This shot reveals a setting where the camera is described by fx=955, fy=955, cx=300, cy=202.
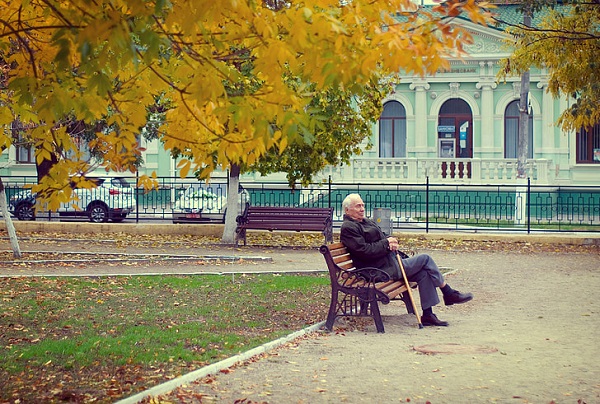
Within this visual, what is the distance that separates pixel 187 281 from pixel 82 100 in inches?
284

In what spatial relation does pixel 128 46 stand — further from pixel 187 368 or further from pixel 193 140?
pixel 187 368

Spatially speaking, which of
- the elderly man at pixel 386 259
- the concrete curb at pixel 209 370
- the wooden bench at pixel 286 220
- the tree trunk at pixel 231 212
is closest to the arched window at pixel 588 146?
the wooden bench at pixel 286 220

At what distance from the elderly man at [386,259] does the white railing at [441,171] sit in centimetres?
2433

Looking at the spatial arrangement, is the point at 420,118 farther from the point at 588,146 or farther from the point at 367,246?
the point at 367,246

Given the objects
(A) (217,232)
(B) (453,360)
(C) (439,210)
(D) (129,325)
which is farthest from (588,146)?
(B) (453,360)

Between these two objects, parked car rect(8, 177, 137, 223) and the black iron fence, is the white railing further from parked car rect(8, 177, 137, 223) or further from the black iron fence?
parked car rect(8, 177, 137, 223)

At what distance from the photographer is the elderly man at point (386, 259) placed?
1046 cm

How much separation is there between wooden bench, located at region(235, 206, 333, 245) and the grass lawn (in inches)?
204

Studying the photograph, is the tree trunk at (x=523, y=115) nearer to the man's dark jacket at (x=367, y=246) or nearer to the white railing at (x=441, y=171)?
the white railing at (x=441, y=171)

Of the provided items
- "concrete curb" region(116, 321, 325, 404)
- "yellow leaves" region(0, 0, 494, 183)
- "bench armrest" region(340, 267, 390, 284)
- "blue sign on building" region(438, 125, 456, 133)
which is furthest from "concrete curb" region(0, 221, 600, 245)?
"blue sign on building" region(438, 125, 456, 133)

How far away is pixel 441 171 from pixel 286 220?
16.5 metres

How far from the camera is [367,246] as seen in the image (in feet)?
34.4

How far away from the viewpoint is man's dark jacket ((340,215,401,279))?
10484 millimetres

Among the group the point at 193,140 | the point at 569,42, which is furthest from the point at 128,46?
the point at 569,42
